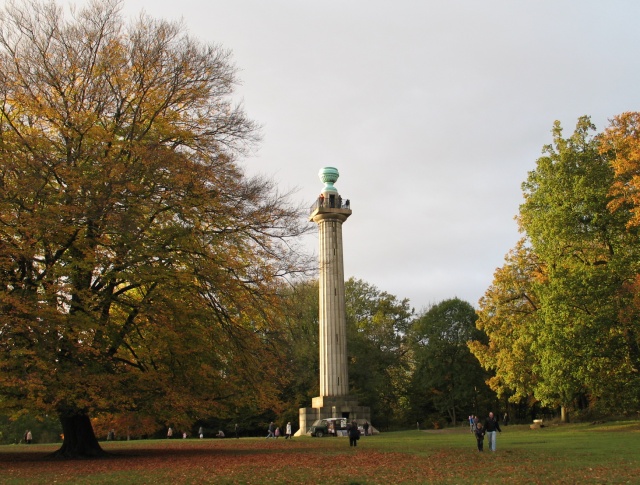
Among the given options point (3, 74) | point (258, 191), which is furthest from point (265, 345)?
Answer: point (3, 74)

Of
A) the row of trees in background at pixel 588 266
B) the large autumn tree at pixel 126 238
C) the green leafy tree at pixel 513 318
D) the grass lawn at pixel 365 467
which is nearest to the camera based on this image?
the grass lawn at pixel 365 467

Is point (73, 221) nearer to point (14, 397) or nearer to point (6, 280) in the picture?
point (6, 280)

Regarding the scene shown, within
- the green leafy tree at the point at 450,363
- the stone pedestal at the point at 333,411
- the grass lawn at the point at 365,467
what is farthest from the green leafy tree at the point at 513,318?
the green leafy tree at the point at 450,363

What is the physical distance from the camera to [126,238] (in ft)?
67.5

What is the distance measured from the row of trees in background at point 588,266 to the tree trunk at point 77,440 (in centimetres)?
2215

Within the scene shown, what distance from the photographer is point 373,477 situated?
1537 centimetres

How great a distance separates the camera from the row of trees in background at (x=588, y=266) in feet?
102

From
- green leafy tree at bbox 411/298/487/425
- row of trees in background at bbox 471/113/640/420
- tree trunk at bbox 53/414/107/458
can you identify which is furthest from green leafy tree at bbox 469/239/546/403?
tree trunk at bbox 53/414/107/458

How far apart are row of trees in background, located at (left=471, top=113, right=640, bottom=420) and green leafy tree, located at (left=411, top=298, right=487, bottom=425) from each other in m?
26.1

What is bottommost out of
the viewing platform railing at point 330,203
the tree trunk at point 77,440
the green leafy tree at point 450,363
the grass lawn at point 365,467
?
the grass lawn at point 365,467

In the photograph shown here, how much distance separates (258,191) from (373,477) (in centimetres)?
1136

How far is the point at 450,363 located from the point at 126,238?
4919 cm

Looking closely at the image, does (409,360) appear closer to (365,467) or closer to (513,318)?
(513,318)

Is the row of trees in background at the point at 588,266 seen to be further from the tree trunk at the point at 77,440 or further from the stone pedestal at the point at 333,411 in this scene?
the tree trunk at the point at 77,440
